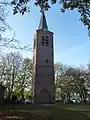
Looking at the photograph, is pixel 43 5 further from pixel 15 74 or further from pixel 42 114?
pixel 15 74

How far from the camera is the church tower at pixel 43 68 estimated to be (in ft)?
149

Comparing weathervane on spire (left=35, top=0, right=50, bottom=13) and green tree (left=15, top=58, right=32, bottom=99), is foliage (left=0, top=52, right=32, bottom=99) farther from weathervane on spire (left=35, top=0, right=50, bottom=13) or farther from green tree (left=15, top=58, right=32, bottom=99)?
weathervane on spire (left=35, top=0, right=50, bottom=13)

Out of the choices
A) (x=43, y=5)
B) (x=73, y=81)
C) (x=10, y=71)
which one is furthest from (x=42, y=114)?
(x=73, y=81)

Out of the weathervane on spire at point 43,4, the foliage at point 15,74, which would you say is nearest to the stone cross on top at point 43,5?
the weathervane on spire at point 43,4

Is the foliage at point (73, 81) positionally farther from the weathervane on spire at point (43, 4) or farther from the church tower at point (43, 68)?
the weathervane on spire at point (43, 4)

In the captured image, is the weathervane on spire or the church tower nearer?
the weathervane on spire

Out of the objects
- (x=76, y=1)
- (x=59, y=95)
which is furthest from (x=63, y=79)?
(x=76, y=1)

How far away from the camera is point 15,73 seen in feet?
151

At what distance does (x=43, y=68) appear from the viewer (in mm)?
47188

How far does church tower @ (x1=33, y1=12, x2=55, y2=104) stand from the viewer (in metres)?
45.4

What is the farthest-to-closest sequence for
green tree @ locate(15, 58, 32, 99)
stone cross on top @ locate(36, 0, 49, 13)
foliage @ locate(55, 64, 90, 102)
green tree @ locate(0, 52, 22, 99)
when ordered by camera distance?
foliage @ locate(55, 64, 90, 102)
green tree @ locate(15, 58, 32, 99)
green tree @ locate(0, 52, 22, 99)
stone cross on top @ locate(36, 0, 49, 13)

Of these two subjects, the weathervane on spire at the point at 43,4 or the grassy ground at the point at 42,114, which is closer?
the weathervane on spire at the point at 43,4

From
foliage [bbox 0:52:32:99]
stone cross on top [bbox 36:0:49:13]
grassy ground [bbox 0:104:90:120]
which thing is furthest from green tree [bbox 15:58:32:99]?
stone cross on top [bbox 36:0:49:13]

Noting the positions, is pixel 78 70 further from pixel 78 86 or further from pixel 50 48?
pixel 50 48
